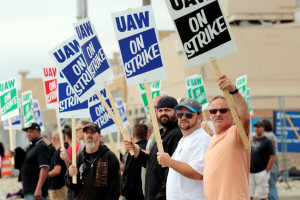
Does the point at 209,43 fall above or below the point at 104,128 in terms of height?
above

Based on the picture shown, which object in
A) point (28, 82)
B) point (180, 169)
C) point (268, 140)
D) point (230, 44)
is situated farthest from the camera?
point (28, 82)

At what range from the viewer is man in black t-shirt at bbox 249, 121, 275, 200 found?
1301cm

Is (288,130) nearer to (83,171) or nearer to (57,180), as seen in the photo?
(57,180)

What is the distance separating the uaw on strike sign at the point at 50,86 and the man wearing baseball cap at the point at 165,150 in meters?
3.90

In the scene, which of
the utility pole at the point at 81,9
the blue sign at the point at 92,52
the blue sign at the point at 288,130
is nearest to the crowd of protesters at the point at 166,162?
the blue sign at the point at 92,52

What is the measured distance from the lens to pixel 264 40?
3828 cm

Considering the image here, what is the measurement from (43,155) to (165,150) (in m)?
3.88

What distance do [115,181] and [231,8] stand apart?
3136cm

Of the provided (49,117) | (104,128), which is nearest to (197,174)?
(104,128)

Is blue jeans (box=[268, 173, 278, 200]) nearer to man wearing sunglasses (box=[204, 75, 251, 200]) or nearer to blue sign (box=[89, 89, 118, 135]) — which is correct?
blue sign (box=[89, 89, 118, 135])

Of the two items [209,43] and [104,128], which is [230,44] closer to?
[209,43]

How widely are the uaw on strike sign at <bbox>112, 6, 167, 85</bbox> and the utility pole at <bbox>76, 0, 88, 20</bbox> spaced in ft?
26.1

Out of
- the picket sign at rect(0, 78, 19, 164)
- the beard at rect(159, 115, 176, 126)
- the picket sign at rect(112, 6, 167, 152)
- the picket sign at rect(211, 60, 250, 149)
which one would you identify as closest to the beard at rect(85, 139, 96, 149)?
the beard at rect(159, 115, 176, 126)

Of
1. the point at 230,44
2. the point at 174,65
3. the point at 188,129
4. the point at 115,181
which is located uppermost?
the point at 174,65
